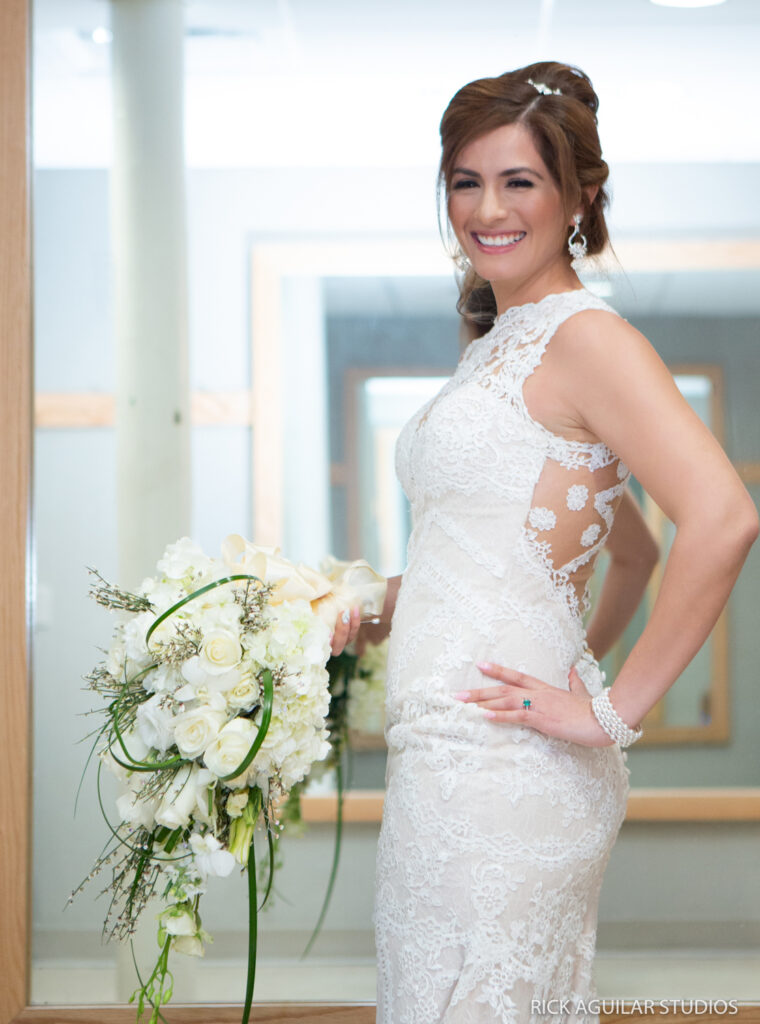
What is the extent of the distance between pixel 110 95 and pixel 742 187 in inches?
54.0

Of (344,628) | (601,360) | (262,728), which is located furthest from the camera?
(344,628)

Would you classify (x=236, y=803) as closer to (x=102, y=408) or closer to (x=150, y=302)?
(x=102, y=408)

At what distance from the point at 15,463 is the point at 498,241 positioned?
1.17 m

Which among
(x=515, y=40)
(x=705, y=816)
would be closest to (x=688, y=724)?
(x=705, y=816)

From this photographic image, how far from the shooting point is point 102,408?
Answer: 2270 millimetres

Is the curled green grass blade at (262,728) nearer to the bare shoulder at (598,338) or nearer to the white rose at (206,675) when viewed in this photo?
the white rose at (206,675)

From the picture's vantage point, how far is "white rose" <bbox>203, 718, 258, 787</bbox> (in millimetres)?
1263

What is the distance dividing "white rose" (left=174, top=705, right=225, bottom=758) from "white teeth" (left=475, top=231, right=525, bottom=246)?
31.1 inches

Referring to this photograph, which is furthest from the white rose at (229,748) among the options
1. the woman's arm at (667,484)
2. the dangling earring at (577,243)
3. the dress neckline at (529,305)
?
the dangling earring at (577,243)

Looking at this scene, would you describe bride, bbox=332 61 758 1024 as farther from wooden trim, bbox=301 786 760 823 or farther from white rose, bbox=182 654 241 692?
wooden trim, bbox=301 786 760 823

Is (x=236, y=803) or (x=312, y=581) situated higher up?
(x=312, y=581)

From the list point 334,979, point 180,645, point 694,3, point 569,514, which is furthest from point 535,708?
point 694,3

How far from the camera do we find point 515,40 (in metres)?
2.21

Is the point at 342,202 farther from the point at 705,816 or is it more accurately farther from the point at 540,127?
the point at 705,816
